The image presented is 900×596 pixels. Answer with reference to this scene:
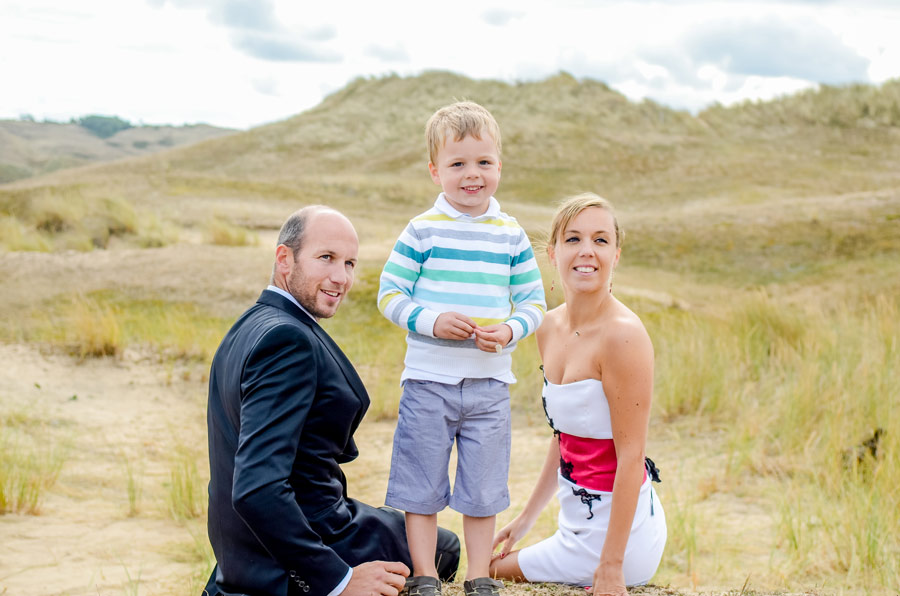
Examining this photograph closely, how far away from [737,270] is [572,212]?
14346mm

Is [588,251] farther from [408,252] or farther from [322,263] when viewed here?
[322,263]

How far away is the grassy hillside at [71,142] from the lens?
196 ft

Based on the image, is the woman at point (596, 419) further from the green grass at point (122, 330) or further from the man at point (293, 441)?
the green grass at point (122, 330)

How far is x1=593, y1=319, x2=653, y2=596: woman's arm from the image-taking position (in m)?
3.02

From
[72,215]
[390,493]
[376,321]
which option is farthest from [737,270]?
[390,493]

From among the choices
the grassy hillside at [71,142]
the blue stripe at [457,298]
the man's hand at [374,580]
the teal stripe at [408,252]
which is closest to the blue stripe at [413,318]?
the blue stripe at [457,298]

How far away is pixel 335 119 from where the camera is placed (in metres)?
44.9

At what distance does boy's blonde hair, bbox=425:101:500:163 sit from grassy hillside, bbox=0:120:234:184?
54.3 m

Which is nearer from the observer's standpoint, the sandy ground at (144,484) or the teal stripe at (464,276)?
the teal stripe at (464,276)

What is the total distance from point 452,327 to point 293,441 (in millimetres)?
908

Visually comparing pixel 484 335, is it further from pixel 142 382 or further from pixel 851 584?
pixel 142 382

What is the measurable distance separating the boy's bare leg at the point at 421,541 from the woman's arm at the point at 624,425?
665mm

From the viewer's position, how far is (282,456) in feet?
8.09

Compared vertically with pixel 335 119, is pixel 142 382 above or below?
below
